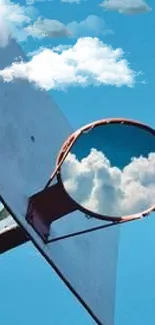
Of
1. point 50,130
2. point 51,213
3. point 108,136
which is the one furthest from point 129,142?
point 50,130

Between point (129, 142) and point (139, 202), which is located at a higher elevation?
point (129, 142)

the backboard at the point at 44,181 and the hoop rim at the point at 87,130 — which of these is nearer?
the hoop rim at the point at 87,130

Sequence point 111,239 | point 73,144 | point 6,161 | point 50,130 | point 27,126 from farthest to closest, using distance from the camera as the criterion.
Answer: point 111,239 → point 50,130 → point 27,126 → point 6,161 → point 73,144

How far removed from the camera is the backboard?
4438mm

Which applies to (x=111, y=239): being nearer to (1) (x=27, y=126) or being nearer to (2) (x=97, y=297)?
(2) (x=97, y=297)

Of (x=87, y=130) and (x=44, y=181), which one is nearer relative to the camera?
(x=87, y=130)

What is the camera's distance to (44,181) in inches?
183

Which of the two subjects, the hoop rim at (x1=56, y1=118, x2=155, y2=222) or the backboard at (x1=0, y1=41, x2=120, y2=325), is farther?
the backboard at (x1=0, y1=41, x2=120, y2=325)

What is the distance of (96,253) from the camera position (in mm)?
5348

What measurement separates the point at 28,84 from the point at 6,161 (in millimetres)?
843

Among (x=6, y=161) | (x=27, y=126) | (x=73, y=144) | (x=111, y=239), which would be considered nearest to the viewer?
(x=73, y=144)

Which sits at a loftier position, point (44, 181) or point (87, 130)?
point (87, 130)

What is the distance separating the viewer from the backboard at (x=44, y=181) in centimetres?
444

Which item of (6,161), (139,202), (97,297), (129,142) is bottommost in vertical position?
(97,297)
